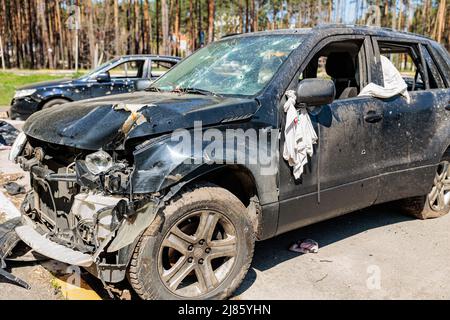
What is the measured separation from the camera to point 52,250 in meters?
3.06

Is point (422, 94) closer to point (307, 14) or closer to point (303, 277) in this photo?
point (303, 277)

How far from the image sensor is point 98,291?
3496 mm

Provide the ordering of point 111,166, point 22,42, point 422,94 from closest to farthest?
point 111,166 < point 422,94 < point 22,42

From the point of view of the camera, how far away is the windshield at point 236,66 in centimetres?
370

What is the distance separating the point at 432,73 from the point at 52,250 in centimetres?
423

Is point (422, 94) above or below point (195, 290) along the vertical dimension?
above

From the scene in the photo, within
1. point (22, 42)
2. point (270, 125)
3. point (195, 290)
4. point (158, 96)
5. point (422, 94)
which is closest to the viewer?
point (195, 290)

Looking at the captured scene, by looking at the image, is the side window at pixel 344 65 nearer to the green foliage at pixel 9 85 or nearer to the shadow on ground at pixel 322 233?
the shadow on ground at pixel 322 233

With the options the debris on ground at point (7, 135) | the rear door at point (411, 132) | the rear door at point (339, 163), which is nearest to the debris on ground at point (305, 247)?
the rear door at point (339, 163)

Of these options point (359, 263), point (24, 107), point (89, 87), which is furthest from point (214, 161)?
point (24, 107)

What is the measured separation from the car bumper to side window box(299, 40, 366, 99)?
A: 709cm

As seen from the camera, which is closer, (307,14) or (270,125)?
(270,125)

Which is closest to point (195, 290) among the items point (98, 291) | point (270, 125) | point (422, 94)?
point (98, 291)
